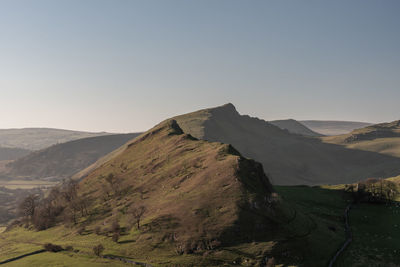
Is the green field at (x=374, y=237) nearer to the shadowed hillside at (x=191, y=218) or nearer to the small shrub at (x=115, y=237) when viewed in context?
the shadowed hillside at (x=191, y=218)

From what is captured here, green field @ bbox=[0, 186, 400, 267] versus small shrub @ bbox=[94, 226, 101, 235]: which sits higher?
small shrub @ bbox=[94, 226, 101, 235]

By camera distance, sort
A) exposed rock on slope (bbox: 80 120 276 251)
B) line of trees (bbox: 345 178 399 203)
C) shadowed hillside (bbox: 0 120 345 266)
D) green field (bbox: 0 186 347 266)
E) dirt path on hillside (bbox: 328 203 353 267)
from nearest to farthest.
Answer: green field (bbox: 0 186 347 266) → shadowed hillside (bbox: 0 120 345 266) → dirt path on hillside (bbox: 328 203 353 267) → exposed rock on slope (bbox: 80 120 276 251) → line of trees (bbox: 345 178 399 203)

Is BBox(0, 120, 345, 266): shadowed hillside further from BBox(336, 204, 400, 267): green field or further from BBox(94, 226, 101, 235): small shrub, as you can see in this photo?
BBox(336, 204, 400, 267): green field

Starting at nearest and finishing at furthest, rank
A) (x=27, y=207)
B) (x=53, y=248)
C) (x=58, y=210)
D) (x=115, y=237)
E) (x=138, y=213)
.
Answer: (x=115, y=237), (x=53, y=248), (x=138, y=213), (x=58, y=210), (x=27, y=207)

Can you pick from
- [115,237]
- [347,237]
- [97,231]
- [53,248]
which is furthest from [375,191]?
[53,248]

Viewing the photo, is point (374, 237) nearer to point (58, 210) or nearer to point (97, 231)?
point (97, 231)

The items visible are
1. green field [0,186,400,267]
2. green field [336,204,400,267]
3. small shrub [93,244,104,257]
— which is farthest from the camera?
small shrub [93,244,104,257]

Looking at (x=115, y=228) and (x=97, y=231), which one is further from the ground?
(x=115, y=228)

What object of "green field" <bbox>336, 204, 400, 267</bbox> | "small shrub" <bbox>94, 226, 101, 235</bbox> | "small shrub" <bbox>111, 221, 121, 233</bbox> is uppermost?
"small shrub" <bbox>111, 221, 121, 233</bbox>

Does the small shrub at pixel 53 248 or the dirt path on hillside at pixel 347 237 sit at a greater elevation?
the small shrub at pixel 53 248

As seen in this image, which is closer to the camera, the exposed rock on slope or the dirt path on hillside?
the dirt path on hillside

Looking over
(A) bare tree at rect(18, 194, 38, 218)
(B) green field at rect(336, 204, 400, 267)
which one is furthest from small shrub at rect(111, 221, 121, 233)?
(A) bare tree at rect(18, 194, 38, 218)

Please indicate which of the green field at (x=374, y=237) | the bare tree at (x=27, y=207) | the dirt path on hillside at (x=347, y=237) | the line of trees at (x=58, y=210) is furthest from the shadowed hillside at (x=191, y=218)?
the bare tree at (x=27, y=207)

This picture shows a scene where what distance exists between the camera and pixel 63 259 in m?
78.2
